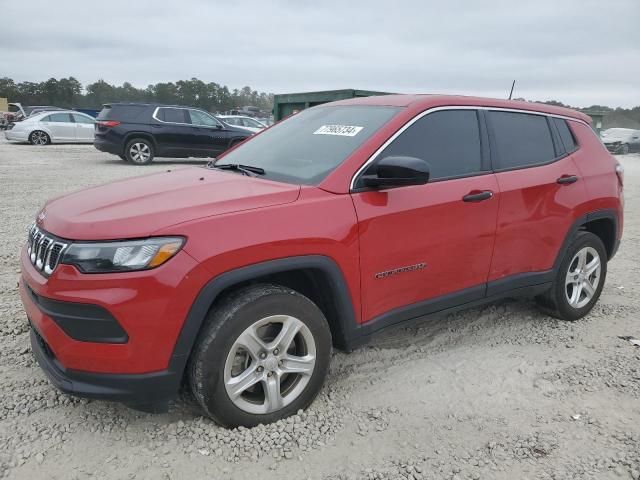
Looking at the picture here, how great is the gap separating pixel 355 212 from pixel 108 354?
137 centimetres

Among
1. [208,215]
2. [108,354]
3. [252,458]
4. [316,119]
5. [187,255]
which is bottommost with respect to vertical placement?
[252,458]

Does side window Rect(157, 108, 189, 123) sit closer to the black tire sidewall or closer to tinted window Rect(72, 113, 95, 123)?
tinted window Rect(72, 113, 95, 123)

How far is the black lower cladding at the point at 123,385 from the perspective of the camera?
7.61 feet

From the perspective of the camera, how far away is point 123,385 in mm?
2318

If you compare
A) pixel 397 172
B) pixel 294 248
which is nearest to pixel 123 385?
pixel 294 248

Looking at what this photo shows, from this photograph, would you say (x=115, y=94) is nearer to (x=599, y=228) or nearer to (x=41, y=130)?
(x=41, y=130)

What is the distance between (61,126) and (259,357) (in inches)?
812

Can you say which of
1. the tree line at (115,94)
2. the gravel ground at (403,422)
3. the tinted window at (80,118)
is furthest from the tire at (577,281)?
the tree line at (115,94)

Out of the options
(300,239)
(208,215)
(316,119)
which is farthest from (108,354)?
(316,119)

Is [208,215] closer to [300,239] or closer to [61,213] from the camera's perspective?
[300,239]

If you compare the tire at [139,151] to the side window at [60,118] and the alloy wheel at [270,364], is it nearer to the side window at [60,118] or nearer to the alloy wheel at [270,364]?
the side window at [60,118]

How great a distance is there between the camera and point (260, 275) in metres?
2.48

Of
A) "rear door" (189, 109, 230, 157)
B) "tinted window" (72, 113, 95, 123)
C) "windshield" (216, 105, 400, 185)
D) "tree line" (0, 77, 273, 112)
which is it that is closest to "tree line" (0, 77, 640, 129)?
"tree line" (0, 77, 273, 112)

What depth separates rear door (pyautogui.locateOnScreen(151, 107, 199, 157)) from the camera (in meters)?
14.3
